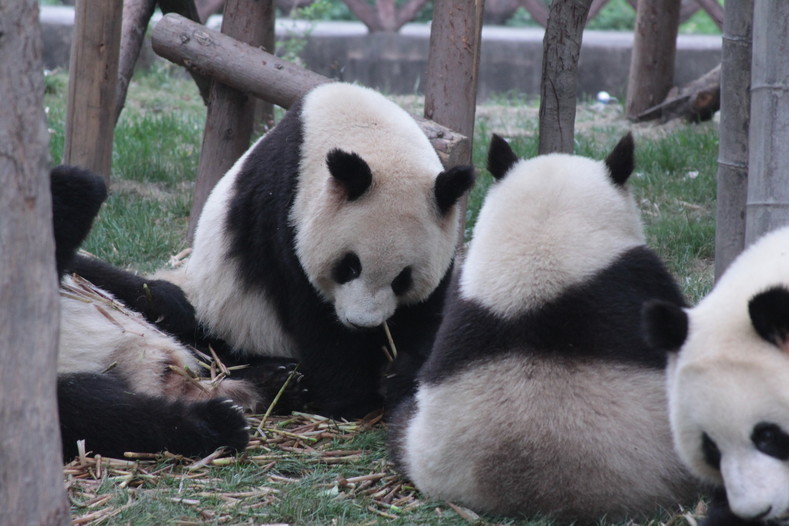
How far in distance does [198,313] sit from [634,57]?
513 centimetres

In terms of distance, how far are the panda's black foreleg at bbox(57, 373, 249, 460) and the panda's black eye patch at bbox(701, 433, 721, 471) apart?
1.70 metres

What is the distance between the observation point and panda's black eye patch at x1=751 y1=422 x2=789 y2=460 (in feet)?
7.62

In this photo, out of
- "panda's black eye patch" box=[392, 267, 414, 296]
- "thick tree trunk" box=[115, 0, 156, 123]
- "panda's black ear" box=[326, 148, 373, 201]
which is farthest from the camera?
"thick tree trunk" box=[115, 0, 156, 123]

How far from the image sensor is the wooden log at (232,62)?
5.22 meters

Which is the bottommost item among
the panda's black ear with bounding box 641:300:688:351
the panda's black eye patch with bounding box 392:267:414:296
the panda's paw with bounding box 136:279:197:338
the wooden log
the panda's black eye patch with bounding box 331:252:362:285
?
the panda's paw with bounding box 136:279:197:338

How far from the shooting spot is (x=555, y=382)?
2889mm

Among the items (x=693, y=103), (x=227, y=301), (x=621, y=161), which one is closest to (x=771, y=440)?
(x=621, y=161)

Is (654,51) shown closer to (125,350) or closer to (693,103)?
(693,103)

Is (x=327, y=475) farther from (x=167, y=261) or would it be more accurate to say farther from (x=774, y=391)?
(x=167, y=261)

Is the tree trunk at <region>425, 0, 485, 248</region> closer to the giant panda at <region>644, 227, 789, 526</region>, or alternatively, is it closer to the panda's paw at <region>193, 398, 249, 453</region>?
the panda's paw at <region>193, 398, 249, 453</region>

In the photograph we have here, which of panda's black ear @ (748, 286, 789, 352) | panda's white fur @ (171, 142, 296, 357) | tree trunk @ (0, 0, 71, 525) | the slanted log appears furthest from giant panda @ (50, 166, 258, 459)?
the slanted log

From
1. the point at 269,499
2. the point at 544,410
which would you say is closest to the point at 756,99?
the point at 544,410

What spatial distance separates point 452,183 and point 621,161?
774 millimetres

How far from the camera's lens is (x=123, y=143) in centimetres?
719
